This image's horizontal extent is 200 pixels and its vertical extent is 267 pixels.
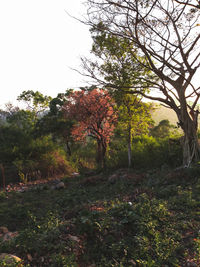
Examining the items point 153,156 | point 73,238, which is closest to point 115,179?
point 153,156

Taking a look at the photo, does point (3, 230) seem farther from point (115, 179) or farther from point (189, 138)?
point (189, 138)

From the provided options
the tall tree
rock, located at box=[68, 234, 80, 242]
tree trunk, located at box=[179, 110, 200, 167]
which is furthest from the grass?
the tall tree

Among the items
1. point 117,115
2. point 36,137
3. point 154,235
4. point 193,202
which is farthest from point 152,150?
point 36,137

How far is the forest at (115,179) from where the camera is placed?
245 centimetres

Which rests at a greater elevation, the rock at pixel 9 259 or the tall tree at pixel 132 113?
the tall tree at pixel 132 113

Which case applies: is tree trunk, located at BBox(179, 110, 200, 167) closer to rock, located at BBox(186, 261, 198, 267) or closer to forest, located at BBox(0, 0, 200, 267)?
forest, located at BBox(0, 0, 200, 267)

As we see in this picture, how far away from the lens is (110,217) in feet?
9.87

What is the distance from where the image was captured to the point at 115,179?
6.61 meters

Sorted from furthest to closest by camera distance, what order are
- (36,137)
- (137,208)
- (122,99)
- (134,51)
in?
(36,137), (122,99), (134,51), (137,208)

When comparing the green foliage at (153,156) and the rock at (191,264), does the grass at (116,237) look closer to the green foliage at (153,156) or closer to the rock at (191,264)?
the rock at (191,264)

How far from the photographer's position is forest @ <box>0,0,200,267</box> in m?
2.45

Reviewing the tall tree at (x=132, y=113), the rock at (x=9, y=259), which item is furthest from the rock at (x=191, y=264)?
the tall tree at (x=132, y=113)

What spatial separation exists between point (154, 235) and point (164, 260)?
38 cm

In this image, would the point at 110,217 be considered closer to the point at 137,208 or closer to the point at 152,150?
the point at 137,208
